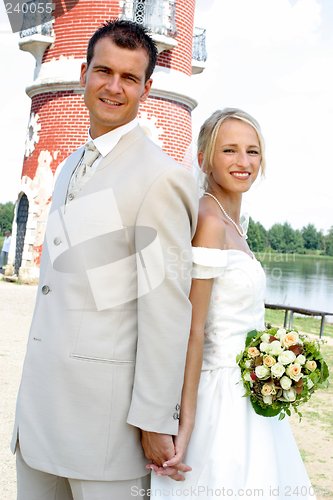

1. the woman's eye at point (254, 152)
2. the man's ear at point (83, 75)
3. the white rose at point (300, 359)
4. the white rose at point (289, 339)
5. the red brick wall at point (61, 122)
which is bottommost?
the white rose at point (300, 359)

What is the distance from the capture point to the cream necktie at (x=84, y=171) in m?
2.42

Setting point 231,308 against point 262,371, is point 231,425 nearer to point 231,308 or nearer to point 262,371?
point 262,371

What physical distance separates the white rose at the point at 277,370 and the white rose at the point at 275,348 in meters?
0.05

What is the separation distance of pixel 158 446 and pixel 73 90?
14.6 meters

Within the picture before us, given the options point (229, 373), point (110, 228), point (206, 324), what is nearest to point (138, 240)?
point (110, 228)

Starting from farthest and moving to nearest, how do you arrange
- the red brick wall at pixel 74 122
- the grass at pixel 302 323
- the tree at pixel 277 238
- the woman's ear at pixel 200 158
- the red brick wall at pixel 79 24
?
the tree at pixel 277 238 → the red brick wall at pixel 74 122 → the red brick wall at pixel 79 24 → the grass at pixel 302 323 → the woman's ear at pixel 200 158

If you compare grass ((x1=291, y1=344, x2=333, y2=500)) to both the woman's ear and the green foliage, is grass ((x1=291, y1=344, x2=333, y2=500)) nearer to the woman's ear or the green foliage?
the woman's ear

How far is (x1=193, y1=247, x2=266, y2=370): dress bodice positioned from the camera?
2.61 m

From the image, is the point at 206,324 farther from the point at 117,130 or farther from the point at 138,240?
the point at 117,130

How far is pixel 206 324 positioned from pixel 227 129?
825 millimetres

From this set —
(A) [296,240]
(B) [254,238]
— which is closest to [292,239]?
(A) [296,240]

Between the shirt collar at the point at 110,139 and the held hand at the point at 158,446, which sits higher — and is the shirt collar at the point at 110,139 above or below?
above

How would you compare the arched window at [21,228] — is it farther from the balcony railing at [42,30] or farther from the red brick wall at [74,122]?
the balcony railing at [42,30]

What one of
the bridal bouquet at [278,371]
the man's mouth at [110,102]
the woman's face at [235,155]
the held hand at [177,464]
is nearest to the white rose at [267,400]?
the bridal bouquet at [278,371]
